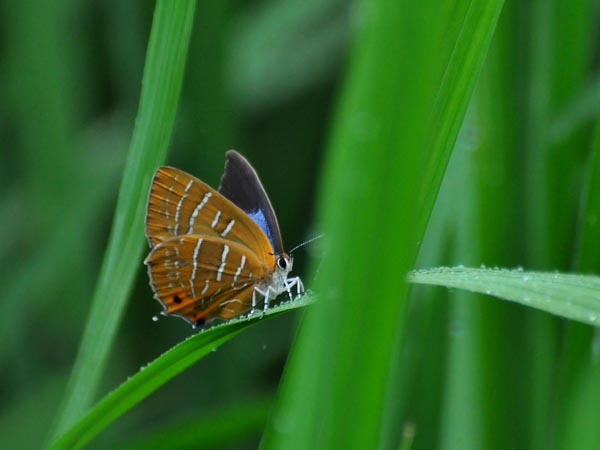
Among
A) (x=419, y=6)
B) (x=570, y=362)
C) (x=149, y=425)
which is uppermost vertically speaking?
(x=419, y=6)

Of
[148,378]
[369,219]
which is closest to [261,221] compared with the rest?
[148,378]

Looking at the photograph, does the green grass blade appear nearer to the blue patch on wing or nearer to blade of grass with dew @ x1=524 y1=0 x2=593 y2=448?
blade of grass with dew @ x1=524 y1=0 x2=593 y2=448

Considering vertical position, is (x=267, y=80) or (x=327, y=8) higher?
(x=327, y=8)

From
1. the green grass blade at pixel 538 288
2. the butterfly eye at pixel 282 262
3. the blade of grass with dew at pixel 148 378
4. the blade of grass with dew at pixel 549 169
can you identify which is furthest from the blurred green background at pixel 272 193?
the blade of grass with dew at pixel 148 378

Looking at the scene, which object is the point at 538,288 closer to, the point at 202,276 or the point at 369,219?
the point at 369,219

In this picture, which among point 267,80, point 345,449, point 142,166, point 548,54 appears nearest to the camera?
point 345,449

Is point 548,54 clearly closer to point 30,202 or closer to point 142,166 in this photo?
point 142,166

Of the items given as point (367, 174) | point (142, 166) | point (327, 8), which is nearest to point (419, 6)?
point (367, 174)
